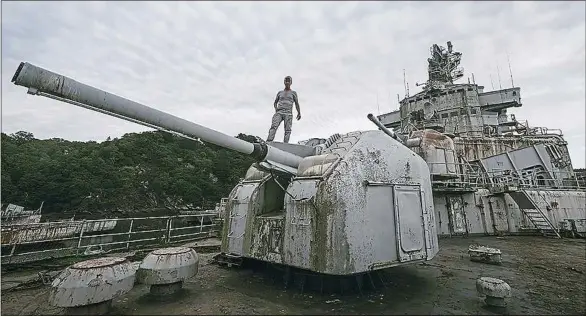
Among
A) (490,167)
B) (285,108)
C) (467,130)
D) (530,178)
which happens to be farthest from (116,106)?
(467,130)

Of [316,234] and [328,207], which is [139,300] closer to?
[316,234]

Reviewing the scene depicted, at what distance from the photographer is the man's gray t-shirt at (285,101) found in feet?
19.5

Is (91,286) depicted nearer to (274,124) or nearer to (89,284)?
(89,284)

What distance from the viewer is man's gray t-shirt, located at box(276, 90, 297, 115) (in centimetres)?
595

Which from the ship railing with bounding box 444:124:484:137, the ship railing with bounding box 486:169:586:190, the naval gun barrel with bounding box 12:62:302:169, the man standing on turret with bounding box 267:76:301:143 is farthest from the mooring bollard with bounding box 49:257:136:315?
the ship railing with bounding box 444:124:484:137

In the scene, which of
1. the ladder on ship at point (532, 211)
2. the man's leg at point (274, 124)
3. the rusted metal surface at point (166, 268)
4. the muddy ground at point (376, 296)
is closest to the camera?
the muddy ground at point (376, 296)

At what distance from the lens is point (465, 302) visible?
14.5ft

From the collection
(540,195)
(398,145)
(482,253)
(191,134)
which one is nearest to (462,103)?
(540,195)

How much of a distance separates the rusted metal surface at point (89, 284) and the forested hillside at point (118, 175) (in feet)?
63.8

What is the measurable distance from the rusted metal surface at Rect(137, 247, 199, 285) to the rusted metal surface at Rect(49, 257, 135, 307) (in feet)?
1.68

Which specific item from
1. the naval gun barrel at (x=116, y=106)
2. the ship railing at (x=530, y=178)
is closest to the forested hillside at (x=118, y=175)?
the ship railing at (x=530, y=178)

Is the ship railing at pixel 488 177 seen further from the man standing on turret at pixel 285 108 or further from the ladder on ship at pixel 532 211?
the man standing on turret at pixel 285 108

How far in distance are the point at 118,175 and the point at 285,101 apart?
31.3 metres

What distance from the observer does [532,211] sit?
43.8ft
